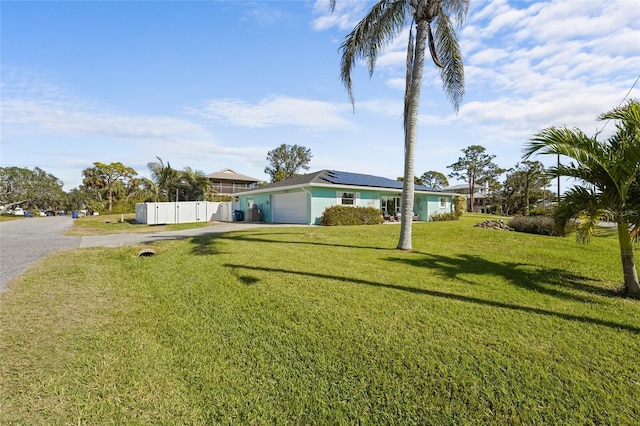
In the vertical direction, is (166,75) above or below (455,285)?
above

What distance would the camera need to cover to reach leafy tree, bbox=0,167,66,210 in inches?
2322

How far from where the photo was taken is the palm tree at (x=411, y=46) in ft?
32.1

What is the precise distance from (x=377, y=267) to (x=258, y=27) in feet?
30.6

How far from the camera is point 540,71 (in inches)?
430

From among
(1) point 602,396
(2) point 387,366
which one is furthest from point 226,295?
(1) point 602,396

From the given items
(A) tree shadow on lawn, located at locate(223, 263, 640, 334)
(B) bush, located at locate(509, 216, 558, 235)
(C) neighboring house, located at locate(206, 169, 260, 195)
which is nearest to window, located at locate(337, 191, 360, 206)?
(B) bush, located at locate(509, 216, 558, 235)

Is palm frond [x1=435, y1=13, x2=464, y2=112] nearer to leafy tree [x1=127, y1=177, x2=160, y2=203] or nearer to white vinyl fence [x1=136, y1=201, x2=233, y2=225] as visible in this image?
white vinyl fence [x1=136, y1=201, x2=233, y2=225]

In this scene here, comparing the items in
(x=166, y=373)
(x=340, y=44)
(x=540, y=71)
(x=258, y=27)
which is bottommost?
(x=166, y=373)

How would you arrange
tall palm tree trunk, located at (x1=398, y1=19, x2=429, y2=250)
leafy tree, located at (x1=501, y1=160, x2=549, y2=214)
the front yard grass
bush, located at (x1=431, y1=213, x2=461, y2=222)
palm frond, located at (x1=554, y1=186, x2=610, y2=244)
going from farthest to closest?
leafy tree, located at (x1=501, y1=160, x2=549, y2=214) → bush, located at (x1=431, y1=213, x2=461, y2=222) → the front yard grass → tall palm tree trunk, located at (x1=398, y1=19, x2=429, y2=250) → palm frond, located at (x1=554, y1=186, x2=610, y2=244)

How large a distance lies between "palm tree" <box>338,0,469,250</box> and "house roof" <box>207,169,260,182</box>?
45.7m

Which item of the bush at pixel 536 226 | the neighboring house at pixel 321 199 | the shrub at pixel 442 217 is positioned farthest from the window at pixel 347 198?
the bush at pixel 536 226

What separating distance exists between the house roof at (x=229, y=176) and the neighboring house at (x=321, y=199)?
2496 cm

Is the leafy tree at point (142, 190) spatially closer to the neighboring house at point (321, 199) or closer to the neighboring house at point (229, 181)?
the neighboring house at point (229, 181)

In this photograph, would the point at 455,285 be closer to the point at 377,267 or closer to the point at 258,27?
the point at 377,267
